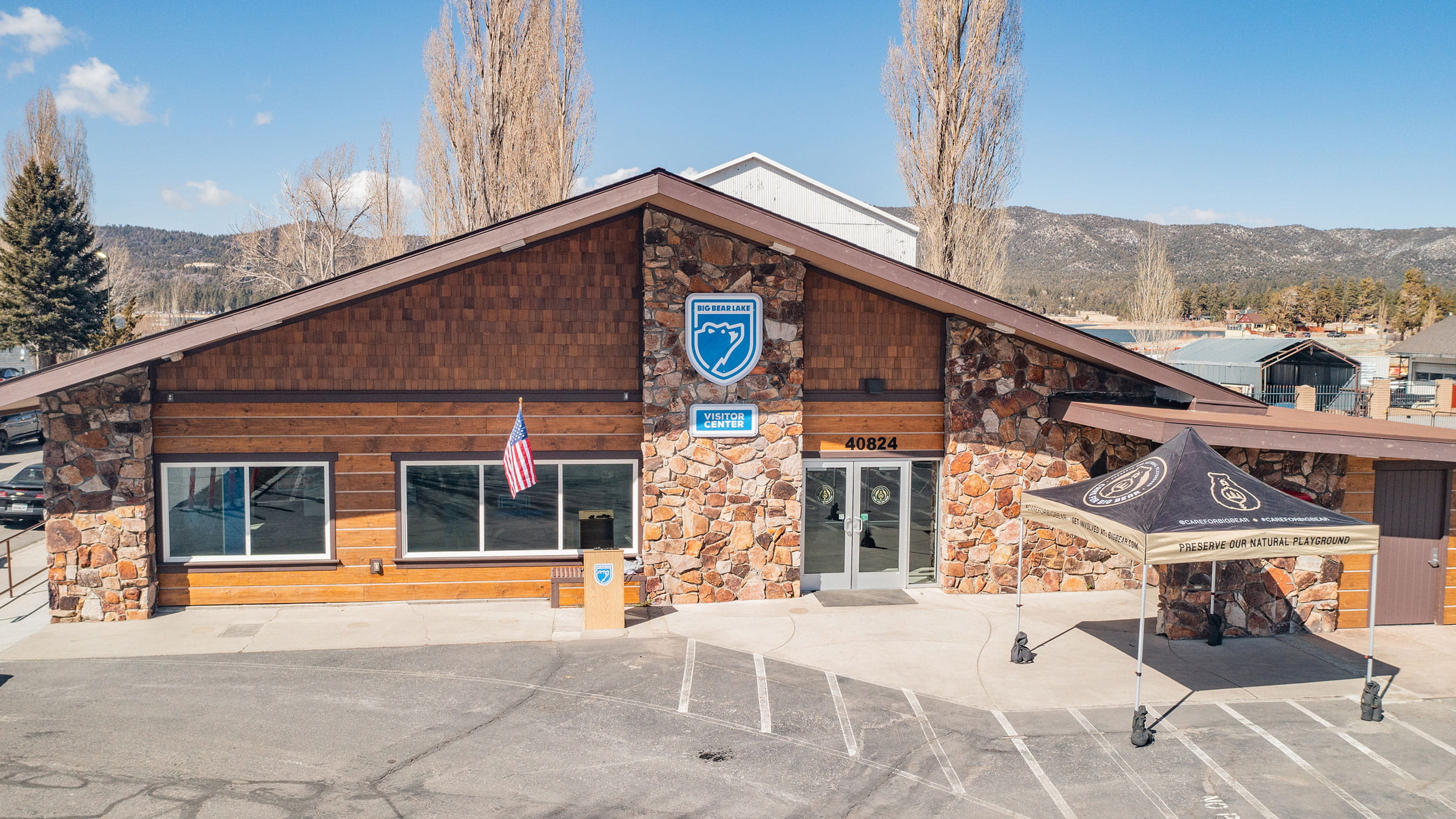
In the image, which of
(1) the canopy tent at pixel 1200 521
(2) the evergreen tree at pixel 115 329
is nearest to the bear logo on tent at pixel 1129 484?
(1) the canopy tent at pixel 1200 521

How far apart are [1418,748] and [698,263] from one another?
32.1 feet

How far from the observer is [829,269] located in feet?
42.2

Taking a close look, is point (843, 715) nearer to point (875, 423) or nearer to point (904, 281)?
point (875, 423)

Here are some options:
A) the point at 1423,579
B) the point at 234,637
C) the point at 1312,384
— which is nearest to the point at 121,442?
the point at 234,637

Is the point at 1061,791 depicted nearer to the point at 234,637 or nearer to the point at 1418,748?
the point at 1418,748

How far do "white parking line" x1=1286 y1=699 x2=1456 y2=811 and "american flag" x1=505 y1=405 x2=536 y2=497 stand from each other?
373 inches

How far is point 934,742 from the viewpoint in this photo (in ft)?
28.1

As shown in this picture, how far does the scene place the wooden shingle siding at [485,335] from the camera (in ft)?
40.5

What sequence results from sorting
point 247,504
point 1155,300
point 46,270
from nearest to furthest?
point 247,504
point 46,270
point 1155,300

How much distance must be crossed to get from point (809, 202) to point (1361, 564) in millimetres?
17244

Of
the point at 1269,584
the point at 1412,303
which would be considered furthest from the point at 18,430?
the point at 1412,303

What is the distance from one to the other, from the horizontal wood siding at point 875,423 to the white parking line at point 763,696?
375 centimetres

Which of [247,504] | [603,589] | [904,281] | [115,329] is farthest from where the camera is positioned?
[115,329]

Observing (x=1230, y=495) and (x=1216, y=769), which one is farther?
(x=1230, y=495)
